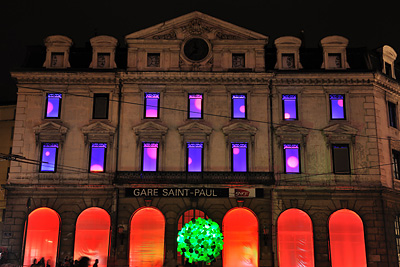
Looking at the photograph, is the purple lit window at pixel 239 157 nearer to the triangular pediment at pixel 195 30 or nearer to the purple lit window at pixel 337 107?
the purple lit window at pixel 337 107

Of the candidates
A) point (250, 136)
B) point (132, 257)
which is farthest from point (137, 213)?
point (250, 136)

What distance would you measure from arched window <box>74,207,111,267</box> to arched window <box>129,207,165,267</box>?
1846 millimetres

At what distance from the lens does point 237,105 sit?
1390 inches

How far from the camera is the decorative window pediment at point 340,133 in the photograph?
3444 centimetres

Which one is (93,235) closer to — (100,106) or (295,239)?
(100,106)

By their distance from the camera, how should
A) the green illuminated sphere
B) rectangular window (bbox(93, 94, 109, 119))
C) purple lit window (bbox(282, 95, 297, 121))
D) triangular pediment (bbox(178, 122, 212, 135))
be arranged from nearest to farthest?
the green illuminated sphere
triangular pediment (bbox(178, 122, 212, 135))
purple lit window (bbox(282, 95, 297, 121))
rectangular window (bbox(93, 94, 109, 119))

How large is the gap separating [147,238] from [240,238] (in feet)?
21.2

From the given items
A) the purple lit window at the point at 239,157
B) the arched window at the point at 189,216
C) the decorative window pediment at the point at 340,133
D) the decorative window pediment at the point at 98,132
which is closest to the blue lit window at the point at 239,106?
the purple lit window at the point at 239,157

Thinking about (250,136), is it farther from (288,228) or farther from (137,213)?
(137,213)

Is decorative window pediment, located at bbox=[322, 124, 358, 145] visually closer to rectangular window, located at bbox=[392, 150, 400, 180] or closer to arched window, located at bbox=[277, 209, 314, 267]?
rectangular window, located at bbox=[392, 150, 400, 180]

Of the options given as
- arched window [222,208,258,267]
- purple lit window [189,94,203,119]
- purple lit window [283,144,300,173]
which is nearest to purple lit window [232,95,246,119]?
purple lit window [189,94,203,119]

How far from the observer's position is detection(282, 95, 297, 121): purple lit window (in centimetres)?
3516

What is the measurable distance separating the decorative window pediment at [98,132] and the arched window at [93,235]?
504cm

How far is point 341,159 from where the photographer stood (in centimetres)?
3431
